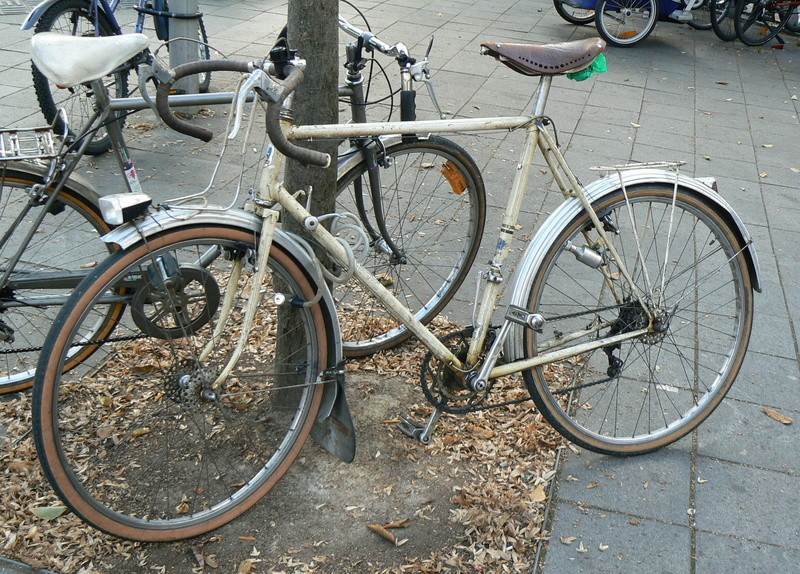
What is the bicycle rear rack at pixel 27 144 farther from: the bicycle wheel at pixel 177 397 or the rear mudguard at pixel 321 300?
the rear mudguard at pixel 321 300

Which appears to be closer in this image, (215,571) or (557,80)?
(215,571)

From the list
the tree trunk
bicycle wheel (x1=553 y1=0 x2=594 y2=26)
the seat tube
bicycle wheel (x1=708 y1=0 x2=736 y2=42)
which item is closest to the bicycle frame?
the tree trunk

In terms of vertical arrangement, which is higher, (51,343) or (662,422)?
(51,343)

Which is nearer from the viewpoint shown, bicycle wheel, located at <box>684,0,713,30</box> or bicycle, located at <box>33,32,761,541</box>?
bicycle, located at <box>33,32,761,541</box>

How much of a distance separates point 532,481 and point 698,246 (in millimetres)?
2417

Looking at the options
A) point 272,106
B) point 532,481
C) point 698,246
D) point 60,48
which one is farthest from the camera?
point 698,246

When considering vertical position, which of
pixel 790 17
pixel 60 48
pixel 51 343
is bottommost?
pixel 790 17

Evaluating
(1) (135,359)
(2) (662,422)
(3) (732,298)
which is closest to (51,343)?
(1) (135,359)

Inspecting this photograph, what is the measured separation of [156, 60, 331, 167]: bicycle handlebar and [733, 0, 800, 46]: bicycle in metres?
9.30

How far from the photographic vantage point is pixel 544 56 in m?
2.66

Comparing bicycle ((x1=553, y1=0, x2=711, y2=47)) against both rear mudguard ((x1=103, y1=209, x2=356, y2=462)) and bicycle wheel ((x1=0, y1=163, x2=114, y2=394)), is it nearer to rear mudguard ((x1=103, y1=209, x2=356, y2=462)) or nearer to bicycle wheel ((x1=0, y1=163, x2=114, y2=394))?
bicycle wheel ((x1=0, y1=163, x2=114, y2=394))

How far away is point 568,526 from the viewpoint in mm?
2812

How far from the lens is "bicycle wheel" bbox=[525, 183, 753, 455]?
9.61ft

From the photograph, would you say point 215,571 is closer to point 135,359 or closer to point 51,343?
point 51,343
